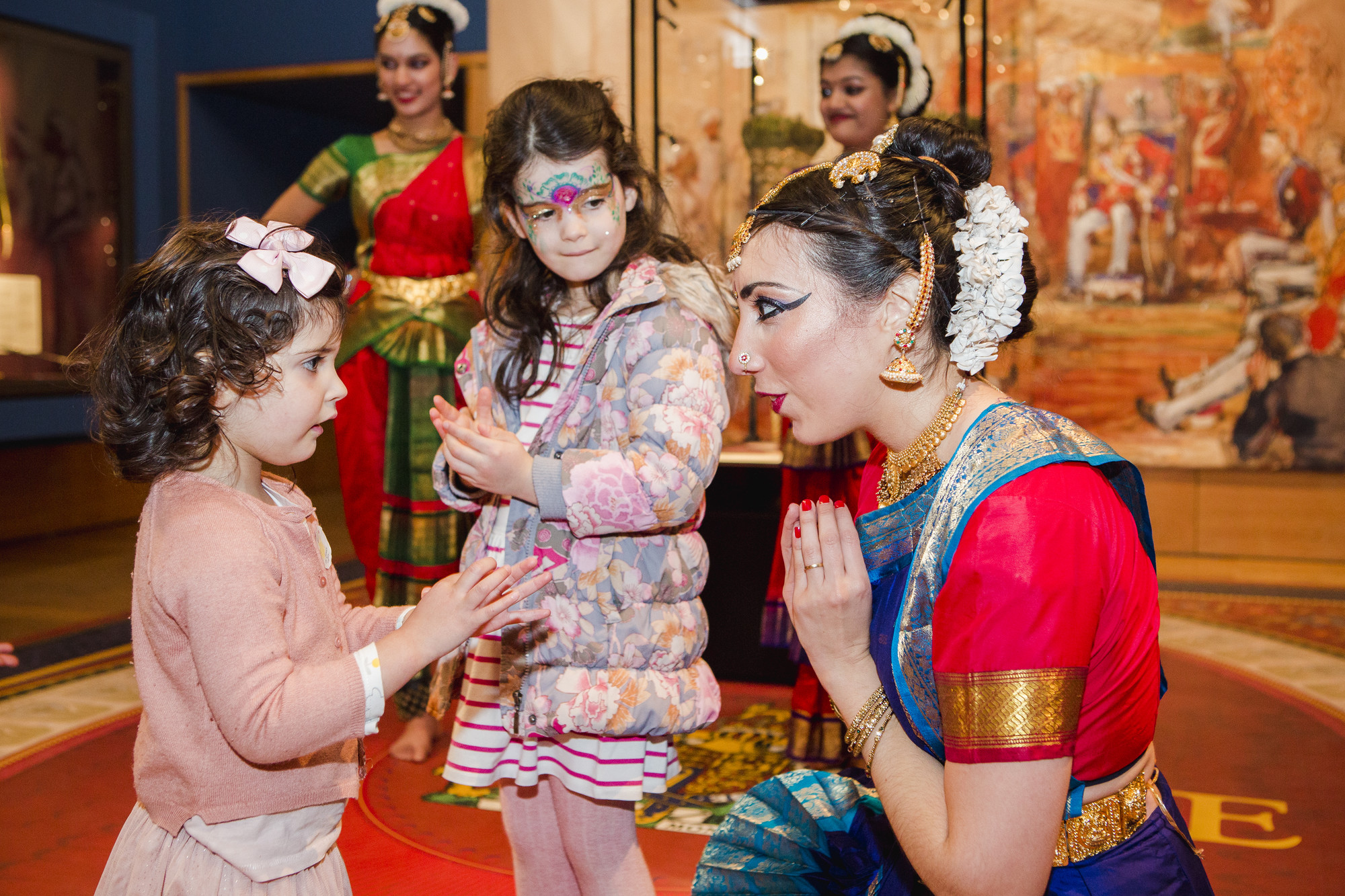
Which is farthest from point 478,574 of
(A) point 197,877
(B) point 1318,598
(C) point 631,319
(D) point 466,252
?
(B) point 1318,598

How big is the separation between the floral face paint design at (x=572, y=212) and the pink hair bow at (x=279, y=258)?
52cm

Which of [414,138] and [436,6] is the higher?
[436,6]

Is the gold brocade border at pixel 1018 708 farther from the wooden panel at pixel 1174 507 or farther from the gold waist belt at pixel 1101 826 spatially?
the wooden panel at pixel 1174 507

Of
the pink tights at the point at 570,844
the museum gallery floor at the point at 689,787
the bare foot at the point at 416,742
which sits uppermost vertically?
the pink tights at the point at 570,844

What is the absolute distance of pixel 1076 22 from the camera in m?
5.74

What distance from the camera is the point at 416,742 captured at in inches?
123

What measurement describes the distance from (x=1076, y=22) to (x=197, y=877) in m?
5.77

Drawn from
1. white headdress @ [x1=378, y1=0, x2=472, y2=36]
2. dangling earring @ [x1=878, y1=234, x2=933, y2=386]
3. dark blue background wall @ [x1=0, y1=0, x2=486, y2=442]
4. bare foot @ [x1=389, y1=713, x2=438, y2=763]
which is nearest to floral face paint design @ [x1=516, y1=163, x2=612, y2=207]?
dangling earring @ [x1=878, y1=234, x2=933, y2=386]

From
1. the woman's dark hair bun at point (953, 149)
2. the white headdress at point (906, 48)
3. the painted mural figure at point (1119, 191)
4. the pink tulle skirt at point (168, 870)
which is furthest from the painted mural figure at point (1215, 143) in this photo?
the pink tulle skirt at point (168, 870)

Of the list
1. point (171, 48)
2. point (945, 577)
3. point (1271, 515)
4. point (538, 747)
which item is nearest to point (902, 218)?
point (945, 577)

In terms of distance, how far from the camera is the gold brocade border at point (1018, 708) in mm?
1074

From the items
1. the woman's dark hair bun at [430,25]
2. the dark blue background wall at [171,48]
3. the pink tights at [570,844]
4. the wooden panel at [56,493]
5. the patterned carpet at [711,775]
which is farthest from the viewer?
the dark blue background wall at [171,48]

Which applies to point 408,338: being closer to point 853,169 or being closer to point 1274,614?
point 853,169

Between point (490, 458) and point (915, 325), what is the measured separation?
691 millimetres
